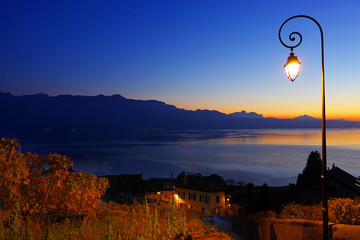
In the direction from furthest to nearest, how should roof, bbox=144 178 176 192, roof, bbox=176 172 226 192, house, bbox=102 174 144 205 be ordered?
house, bbox=102 174 144 205
roof, bbox=144 178 176 192
roof, bbox=176 172 226 192

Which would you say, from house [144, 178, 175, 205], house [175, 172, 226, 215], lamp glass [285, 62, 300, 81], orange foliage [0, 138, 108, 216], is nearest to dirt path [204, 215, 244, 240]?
house [175, 172, 226, 215]

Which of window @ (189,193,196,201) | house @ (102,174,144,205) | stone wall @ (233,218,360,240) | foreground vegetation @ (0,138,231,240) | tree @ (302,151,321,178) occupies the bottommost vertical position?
house @ (102,174,144,205)

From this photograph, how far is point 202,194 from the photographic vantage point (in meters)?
49.1

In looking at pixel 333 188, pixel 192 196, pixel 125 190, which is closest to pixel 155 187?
pixel 125 190

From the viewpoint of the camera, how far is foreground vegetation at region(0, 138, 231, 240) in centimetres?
777

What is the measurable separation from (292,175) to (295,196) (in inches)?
3197

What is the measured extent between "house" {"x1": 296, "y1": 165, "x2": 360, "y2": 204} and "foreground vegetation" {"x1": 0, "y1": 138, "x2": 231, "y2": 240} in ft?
77.0

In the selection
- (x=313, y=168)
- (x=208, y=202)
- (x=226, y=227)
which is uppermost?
(x=313, y=168)

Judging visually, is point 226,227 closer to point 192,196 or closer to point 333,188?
point 333,188

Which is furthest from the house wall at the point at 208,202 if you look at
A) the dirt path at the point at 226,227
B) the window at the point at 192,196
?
the dirt path at the point at 226,227

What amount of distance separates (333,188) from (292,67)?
25.1 m

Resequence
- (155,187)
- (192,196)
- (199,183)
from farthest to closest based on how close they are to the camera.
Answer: (155,187)
(192,196)
(199,183)

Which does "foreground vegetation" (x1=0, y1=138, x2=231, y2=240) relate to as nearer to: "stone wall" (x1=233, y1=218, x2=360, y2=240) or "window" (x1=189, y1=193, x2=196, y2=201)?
"stone wall" (x1=233, y1=218, x2=360, y2=240)

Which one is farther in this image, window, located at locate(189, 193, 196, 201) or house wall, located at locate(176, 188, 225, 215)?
window, located at locate(189, 193, 196, 201)
